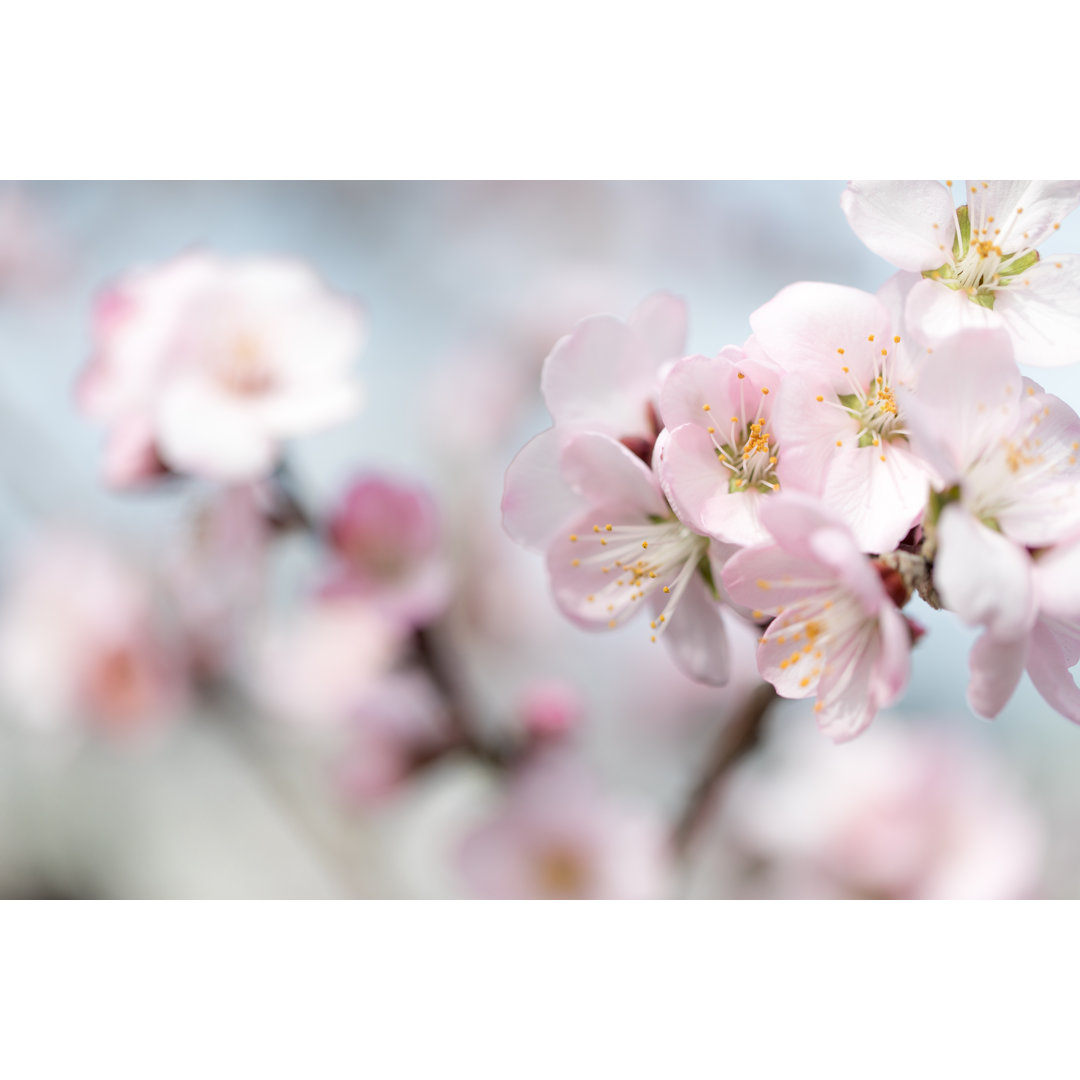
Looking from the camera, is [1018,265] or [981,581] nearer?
[981,581]

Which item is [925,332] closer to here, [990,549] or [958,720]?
[990,549]

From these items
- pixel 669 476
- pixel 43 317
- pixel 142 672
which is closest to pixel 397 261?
pixel 43 317

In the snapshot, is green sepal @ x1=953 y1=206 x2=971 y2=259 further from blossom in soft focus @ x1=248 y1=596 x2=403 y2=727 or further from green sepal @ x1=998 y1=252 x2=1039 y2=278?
blossom in soft focus @ x1=248 y1=596 x2=403 y2=727

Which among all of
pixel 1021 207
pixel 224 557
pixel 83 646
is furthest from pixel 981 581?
pixel 83 646

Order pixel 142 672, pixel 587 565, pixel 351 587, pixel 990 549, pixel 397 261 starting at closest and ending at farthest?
pixel 990 549
pixel 587 565
pixel 351 587
pixel 142 672
pixel 397 261

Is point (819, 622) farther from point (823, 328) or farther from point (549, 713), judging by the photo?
point (549, 713)

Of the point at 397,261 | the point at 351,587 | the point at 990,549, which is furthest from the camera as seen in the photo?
the point at 397,261

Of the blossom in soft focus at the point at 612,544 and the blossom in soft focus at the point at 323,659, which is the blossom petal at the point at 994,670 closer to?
the blossom in soft focus at the point at 612,544
